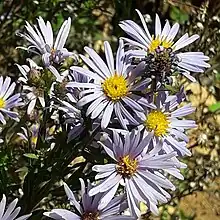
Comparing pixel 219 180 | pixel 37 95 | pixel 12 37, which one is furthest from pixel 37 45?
pixel 219 180

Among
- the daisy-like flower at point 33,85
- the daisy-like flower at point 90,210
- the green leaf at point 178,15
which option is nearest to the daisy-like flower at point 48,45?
the daisy-like flower at point 33,85

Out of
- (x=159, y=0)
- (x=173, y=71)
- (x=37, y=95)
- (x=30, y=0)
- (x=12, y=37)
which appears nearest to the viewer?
(x=173, y=71)

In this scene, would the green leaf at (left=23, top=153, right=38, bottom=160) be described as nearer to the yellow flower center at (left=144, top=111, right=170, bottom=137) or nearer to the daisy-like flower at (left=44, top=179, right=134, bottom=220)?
the daisy-like flower at (left=44, top=179, right=134, bottom=220)

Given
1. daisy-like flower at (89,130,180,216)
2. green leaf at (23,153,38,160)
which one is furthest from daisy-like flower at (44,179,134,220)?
green leaf at (23,153,38,160)

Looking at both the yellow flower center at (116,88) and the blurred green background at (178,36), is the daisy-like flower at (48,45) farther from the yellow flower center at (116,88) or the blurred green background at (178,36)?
the blurred green background at (178,36)

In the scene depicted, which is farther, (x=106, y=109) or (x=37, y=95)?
(x=37, y=95)

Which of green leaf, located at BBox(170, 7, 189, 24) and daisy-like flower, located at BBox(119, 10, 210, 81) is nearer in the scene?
daisy-like flower, located at BBox(119, 10, 210, 81)

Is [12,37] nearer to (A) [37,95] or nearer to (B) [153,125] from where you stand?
(A) [37,95]
